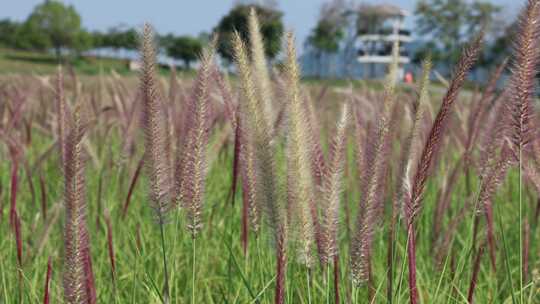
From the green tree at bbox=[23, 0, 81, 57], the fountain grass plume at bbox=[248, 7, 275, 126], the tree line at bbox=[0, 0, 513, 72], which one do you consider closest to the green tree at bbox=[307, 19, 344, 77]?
the tree line at bbox=[0, 0, 513, 72]

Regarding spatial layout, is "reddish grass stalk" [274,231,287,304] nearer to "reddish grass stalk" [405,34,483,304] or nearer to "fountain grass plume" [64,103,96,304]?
"reddish grass stalk" [405,34,483,304]

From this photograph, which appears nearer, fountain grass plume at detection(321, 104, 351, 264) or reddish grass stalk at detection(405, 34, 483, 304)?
reddish grass stalk at detection(405, 34, 483, 304)

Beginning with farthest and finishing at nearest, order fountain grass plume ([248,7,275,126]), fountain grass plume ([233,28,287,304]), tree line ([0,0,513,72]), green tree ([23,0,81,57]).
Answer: green tree ([23,0,81,57]) → tree line ([0,0,513,72]) → fountain grass plume ([248,7,275,126]) → fountain grass plume ([233,28,287,304])

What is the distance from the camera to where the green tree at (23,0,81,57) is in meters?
83.4

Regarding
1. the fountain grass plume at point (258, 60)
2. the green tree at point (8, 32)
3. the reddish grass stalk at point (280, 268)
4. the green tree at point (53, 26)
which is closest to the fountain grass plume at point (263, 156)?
the reddish grass stalk at point (280, 268)

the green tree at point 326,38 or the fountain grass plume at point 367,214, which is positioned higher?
the green tree at point 326,38

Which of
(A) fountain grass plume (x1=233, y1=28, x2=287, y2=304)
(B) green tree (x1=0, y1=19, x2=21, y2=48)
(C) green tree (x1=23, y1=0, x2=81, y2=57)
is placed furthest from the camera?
(B) green tree (x1=0, y1=19, x2=21, y2=48)

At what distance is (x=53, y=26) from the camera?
8419 cm

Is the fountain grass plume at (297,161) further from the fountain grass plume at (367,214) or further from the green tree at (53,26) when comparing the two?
the green tree at (53,26)

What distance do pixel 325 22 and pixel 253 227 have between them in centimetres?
6821

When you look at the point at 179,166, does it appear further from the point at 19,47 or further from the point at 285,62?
the point at 19,47

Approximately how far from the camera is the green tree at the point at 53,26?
8338 cm

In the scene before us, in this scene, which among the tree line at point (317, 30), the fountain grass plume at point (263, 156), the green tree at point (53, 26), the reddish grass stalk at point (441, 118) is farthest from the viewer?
the green tree at point (53, 26)

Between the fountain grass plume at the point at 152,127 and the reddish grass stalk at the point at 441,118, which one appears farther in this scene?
the fountain grass plume at the point at 152,127
